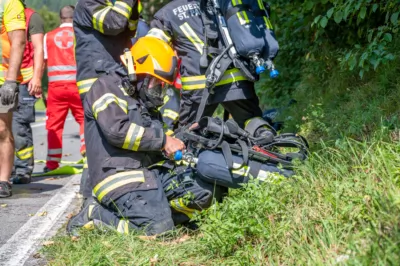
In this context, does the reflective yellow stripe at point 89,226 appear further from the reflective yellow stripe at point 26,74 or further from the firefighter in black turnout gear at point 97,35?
the reflective yellow stripe at point 26,74

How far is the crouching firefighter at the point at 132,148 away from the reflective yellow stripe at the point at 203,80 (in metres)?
0.64

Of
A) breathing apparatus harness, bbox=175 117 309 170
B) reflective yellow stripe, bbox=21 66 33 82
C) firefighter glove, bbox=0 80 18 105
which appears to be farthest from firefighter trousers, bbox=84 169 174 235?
reflective yellow stripe, bbox=21 66 33 82

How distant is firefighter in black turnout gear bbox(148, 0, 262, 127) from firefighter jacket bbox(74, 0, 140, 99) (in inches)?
9.9

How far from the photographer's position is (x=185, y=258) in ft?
14.1

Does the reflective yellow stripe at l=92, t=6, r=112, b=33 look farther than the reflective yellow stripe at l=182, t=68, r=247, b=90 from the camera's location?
Yes

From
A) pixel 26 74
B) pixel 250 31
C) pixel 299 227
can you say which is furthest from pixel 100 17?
pixel 299 227

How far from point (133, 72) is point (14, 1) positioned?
266 centimetres

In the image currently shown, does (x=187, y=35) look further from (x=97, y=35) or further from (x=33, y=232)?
(x=33, y=232)

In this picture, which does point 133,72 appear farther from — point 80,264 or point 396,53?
point 396,53

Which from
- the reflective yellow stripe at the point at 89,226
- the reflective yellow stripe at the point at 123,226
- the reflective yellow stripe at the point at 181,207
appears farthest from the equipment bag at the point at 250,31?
the reflective yellow stripe at the point at 89,226

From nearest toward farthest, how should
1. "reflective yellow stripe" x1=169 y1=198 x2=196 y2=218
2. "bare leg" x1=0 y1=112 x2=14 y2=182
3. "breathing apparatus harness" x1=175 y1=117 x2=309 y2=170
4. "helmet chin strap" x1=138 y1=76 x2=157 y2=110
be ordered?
"breathing apparatus harness" x1=175 y1=117 x2=309 y2=170 → "reflective yellow stripe" x1=169 y1=198 x2=196 y2=218 → "helmet chin strap" x1=138 y1=76 x2=157 y2=110 → "bare leg" x1=0 y1=112 x2=14 y2=182

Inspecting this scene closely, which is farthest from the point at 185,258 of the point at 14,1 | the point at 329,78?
the point at 329,78

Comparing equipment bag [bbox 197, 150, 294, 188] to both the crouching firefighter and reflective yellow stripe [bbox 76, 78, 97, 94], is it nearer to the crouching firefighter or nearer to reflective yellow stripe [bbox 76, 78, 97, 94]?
the crouching firefighter

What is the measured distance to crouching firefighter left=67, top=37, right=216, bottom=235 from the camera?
198 inches
